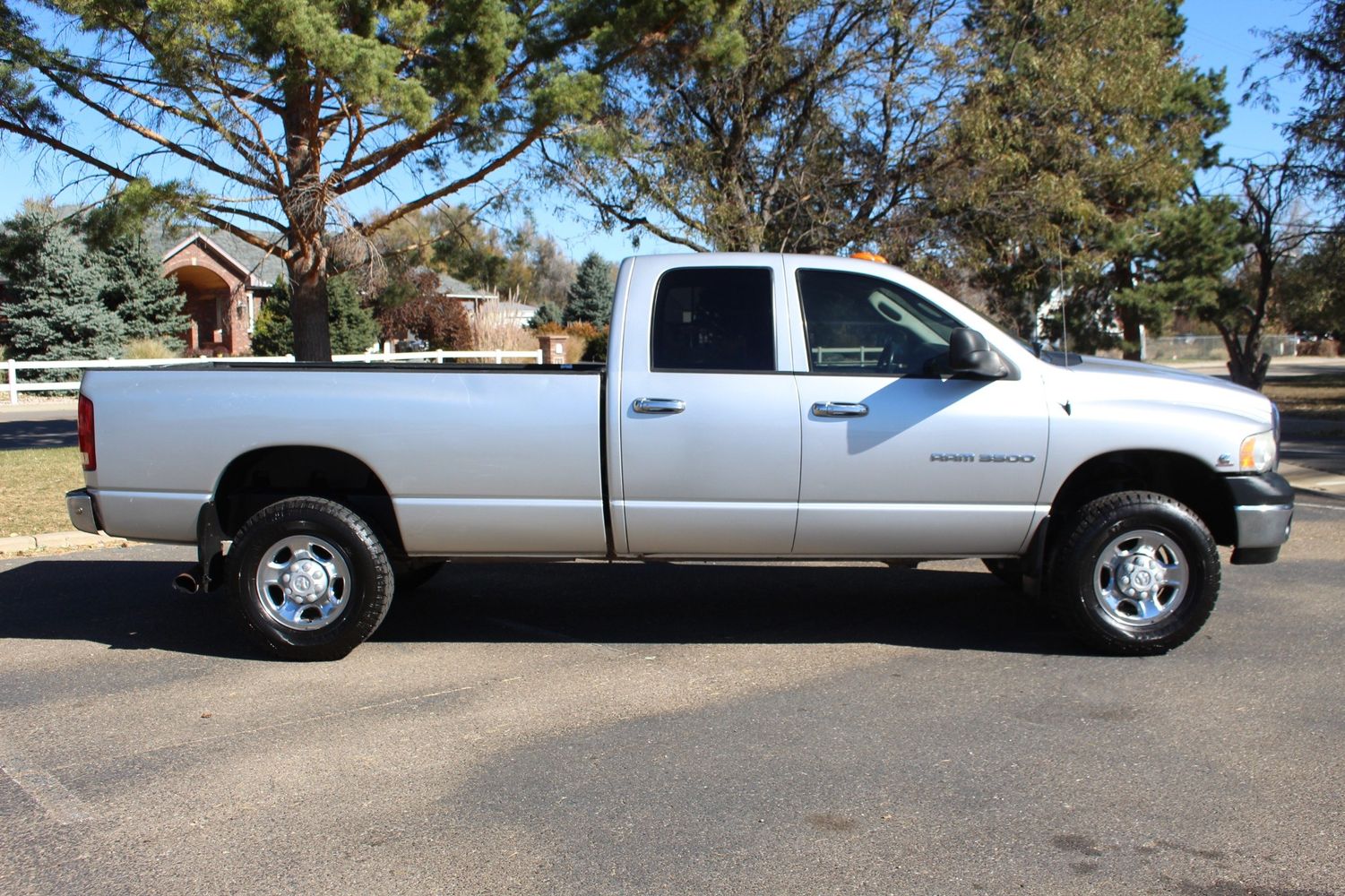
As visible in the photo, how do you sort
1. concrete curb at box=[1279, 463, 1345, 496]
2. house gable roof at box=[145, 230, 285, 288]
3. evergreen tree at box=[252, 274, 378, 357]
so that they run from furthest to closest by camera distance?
1. house gable roof at box=[145, 230, 285, 288]
2. evergreen tree at box=[252, 274, 378, 357]
3. concrete curb at box=[1279, 463, 1345, 496]

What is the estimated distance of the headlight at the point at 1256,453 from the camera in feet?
19.1

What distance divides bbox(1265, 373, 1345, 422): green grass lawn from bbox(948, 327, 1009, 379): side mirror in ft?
54.0

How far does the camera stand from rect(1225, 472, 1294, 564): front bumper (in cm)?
582

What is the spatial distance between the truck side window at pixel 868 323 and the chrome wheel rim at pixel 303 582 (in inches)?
105

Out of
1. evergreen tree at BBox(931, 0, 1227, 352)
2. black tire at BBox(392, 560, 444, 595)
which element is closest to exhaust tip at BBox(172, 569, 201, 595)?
black tire at BBox(392, 560, 444, 595)

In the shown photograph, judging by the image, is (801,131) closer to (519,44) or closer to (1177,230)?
(519,44)

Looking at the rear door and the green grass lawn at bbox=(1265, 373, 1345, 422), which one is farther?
the green grass lawn at bbox=(1265, 373, 1345, 422)

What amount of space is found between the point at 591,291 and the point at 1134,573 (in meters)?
47.9

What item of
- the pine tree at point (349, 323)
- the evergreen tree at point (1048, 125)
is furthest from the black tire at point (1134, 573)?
the pine tree at point (349, 323)

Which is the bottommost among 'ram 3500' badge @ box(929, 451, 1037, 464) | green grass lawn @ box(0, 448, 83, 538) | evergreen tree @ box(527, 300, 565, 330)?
green grass lawn @ box(0, 448, 83, 538)

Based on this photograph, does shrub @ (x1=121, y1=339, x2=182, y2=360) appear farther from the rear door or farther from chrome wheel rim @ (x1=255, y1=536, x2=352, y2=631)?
the rear door

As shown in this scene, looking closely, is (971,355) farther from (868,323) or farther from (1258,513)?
(1258,513)

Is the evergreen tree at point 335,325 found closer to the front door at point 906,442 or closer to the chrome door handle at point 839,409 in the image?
the front door at point 906,442

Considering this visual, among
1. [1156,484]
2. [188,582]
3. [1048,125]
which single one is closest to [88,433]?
[188,582]
